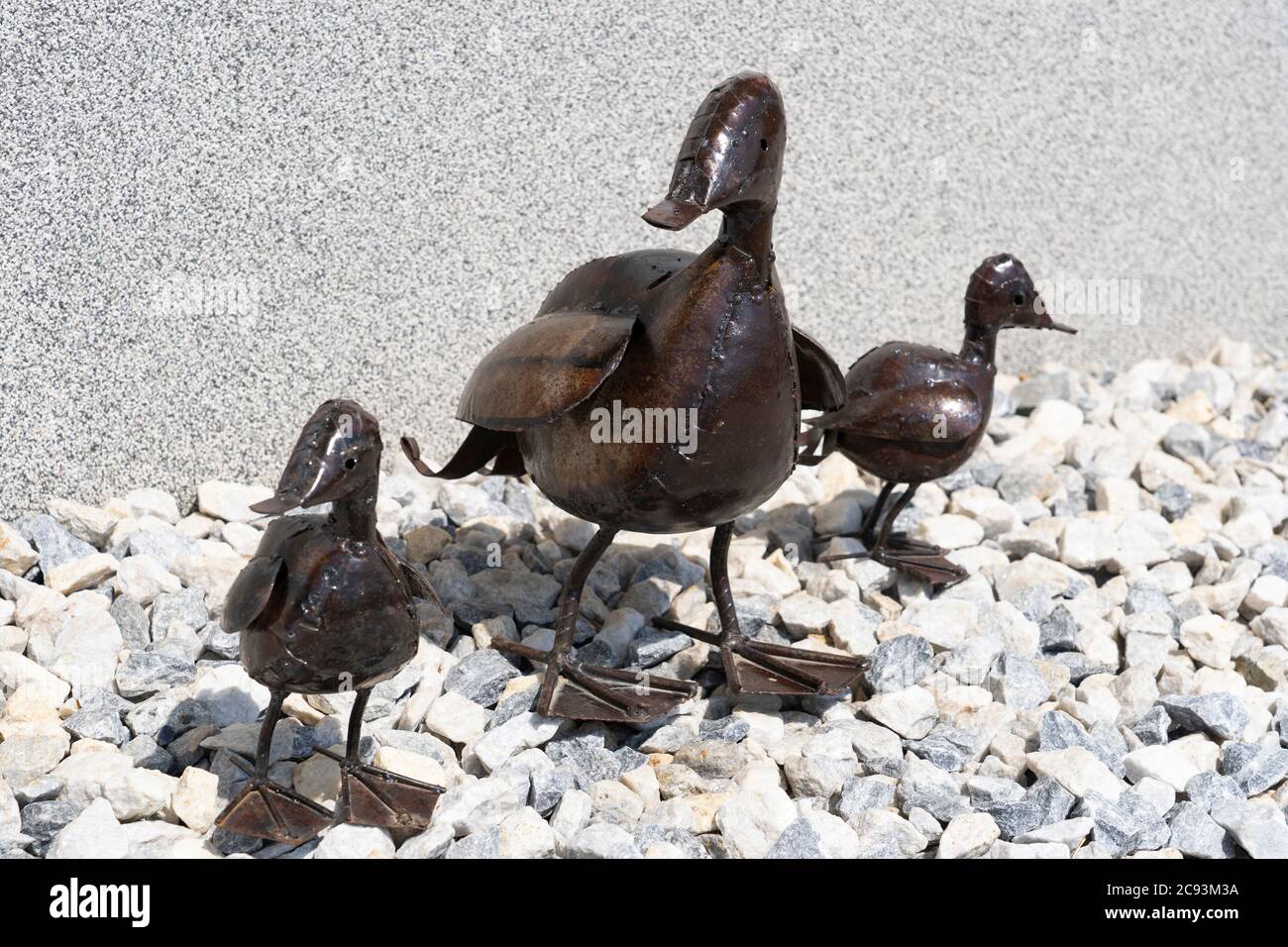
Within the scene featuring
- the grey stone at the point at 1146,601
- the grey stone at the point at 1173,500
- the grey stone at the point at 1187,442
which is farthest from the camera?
the grey stone at the point at 1187,442

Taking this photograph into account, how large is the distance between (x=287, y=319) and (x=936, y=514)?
2187 mm

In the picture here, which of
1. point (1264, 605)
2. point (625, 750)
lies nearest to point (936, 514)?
point (1264, 605)

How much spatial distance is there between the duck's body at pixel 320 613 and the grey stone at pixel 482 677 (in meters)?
0.63

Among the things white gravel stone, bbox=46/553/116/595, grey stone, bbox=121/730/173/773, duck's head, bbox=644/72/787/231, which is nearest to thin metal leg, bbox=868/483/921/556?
duck's head, bbox=644/72/787/231

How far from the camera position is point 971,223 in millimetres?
5312

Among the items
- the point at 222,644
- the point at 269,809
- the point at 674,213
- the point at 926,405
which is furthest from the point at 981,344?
the point at 269,809

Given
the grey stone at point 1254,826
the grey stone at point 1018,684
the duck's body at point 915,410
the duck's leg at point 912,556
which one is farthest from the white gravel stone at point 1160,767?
the duck's body at point 915,410

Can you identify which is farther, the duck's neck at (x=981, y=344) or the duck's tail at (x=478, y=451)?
the duck's neck at (x=981, y=344)

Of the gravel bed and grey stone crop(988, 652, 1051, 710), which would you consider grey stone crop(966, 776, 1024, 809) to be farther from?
grey stone crop(988, 652, 1051, 710)

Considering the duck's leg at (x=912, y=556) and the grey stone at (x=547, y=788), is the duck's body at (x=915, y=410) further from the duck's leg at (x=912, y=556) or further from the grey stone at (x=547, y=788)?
the grey stone at (x=547, y=788)

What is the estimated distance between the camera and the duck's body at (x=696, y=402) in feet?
8.70

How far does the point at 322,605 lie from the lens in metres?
2.37

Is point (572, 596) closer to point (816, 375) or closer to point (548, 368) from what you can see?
point (548, 368)
